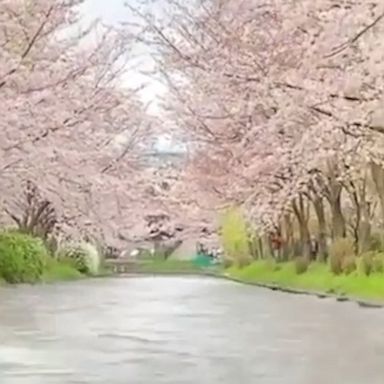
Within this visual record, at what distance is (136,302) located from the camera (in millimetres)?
26938

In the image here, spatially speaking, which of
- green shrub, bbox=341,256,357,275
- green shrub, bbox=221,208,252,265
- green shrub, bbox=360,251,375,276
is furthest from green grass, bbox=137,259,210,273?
green shrub, bbox=360,251,375,276

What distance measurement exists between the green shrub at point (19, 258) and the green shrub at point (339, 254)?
406 inches

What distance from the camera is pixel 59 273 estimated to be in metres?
50.9

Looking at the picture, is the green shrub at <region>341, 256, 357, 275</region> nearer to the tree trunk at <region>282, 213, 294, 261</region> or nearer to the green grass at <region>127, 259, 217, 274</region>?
the tree trunk at <region>282, 213, 294, 261</region>

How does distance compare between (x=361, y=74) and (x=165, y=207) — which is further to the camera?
(x=165, y=207)

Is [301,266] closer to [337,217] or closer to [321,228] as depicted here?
[321,228]

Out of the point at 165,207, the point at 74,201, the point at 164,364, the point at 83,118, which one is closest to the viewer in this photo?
the point at 164,364

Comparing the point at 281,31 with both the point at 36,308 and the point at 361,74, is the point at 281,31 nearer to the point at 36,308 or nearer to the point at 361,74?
the point at 361,74

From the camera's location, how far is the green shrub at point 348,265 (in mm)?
33184

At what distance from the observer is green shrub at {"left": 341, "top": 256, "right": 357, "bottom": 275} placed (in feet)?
109

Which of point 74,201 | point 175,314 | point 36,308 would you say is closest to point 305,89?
point 175,314

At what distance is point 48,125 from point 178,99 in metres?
7.01

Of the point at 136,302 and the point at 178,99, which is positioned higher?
the point at 178,99

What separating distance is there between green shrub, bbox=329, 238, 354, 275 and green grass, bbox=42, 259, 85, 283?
13.0 m
